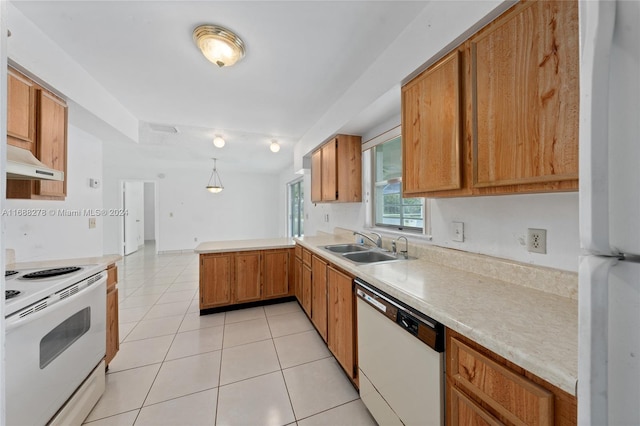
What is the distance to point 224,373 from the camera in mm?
1847

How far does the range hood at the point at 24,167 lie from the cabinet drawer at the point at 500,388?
7.31 feet

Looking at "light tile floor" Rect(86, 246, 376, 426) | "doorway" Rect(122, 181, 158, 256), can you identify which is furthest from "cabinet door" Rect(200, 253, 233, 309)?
"doorway" Rect(122, 181, 158, 256)

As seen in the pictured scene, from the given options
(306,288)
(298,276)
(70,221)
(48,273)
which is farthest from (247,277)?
(70,221)

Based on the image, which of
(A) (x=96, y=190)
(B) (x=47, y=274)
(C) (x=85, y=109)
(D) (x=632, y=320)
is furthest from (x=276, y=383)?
(A) (x=96, y=190)

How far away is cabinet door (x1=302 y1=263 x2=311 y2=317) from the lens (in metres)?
2.56

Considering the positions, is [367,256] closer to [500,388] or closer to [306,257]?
[306,257]

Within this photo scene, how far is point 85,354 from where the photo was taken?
143 cm

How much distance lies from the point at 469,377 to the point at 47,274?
227 cm

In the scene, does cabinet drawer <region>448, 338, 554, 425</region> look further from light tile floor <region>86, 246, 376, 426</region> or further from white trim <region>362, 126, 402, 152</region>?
white trim <region>362, 126, 402, 152</region>

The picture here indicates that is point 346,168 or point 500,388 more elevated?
point 346,168

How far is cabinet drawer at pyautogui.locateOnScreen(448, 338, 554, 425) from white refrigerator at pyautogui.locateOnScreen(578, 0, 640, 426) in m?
0.35

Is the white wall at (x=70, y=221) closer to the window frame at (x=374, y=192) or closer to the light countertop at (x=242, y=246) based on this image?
the light countertop at (x=242, y=246)

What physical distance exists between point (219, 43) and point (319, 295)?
7.09 ft

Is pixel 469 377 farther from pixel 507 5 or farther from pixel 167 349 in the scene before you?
pixel 167 349
